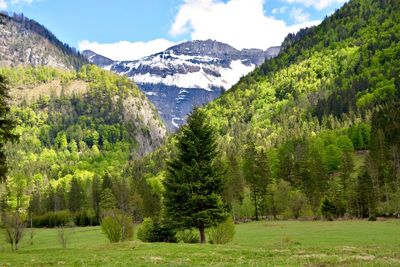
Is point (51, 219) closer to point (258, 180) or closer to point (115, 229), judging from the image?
point (258, 180)

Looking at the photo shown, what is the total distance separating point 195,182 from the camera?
43.4 metres

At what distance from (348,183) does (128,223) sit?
2220 inches

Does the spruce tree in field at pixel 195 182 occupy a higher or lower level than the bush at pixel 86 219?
higher

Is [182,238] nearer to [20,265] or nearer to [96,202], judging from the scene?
[20,265]

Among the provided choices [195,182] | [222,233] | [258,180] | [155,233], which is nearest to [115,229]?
[155,233]

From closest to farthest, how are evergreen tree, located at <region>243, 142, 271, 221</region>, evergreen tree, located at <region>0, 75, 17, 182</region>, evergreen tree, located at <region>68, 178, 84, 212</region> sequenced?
evergreen tree, located at <region>0, 75, 17, 182</region>, evergreen tree, located at <region>243, 142, 271, 221</region>, evergreen tree, located at <region>68, 178, 84, 212</region>

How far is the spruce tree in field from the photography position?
43250 millimetres

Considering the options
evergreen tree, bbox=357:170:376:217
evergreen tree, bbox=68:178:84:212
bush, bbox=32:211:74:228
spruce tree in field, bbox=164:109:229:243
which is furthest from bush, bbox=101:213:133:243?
evergreen tree, bbox=68:178:84:212

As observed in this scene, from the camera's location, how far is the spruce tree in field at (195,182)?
142ft

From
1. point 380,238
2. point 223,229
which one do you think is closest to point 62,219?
point 223,229

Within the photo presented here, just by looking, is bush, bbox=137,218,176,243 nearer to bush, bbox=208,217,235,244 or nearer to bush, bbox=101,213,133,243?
bush, bbox=101,213,133,243

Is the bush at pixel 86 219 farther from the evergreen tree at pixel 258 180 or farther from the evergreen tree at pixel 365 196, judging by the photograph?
the evergreen tree at pixel 365 196

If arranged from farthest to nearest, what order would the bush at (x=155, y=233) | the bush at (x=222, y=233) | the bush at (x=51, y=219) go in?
the bush at (x=51, y=219), the bush at (x=155, y=233), the bush at (x=222, y=233)

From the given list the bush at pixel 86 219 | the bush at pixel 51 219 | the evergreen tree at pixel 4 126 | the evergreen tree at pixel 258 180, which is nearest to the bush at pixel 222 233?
the evergreen tree at pixel 4 126
